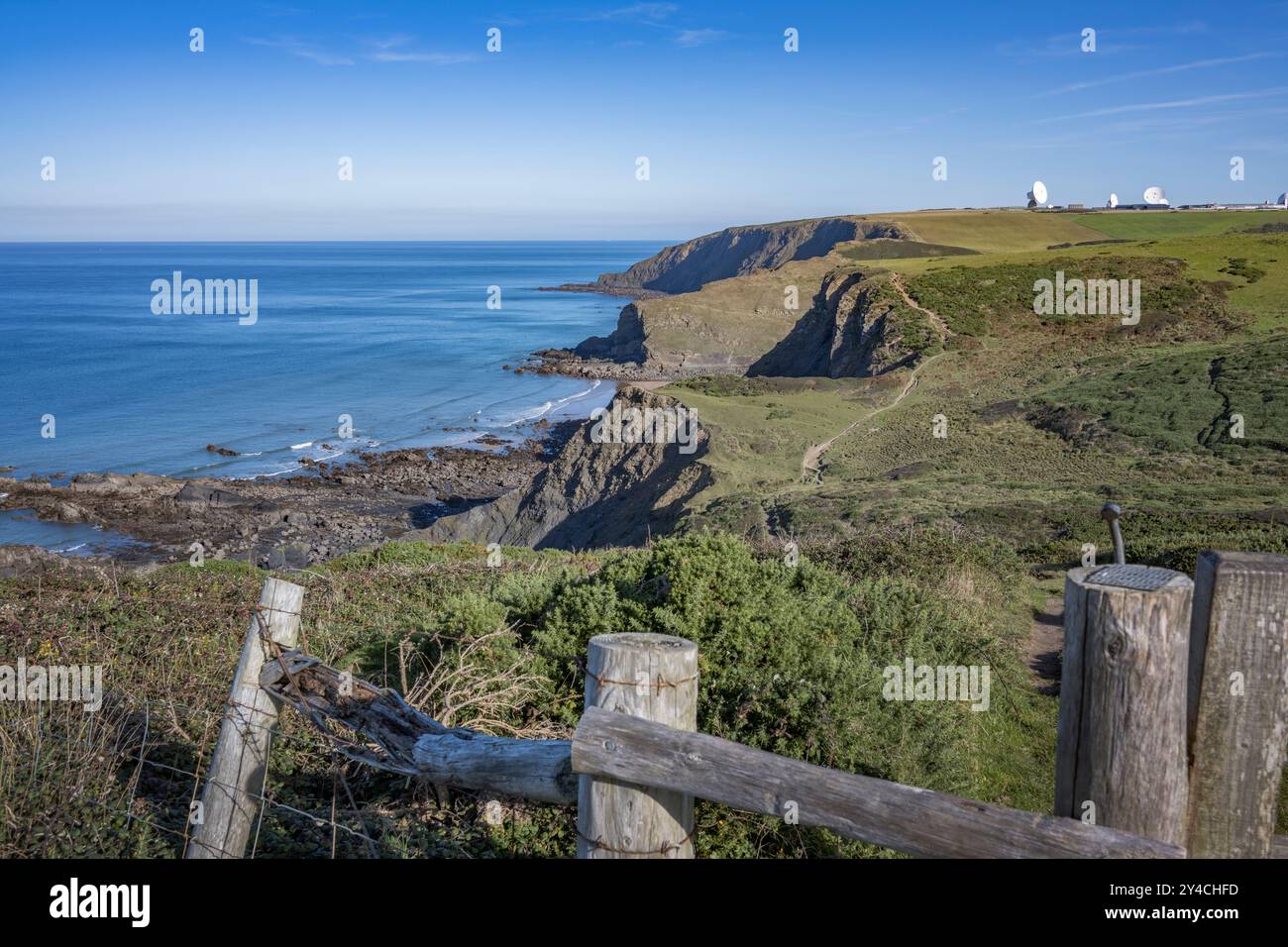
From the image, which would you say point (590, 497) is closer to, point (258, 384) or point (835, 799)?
point (835, 799)

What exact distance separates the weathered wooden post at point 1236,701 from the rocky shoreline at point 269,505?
26.3 meters

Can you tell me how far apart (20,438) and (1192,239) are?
67386 mm

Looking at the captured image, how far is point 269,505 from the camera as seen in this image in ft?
121

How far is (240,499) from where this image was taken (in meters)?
37.2

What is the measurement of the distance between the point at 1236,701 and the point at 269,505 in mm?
37990

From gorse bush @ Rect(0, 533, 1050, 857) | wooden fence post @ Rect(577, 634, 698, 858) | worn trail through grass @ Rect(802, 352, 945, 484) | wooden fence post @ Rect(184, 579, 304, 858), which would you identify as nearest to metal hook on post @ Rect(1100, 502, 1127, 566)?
wooden fence post @ Rect(577, 634, 698, 858)

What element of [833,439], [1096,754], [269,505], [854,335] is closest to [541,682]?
[1096,754]

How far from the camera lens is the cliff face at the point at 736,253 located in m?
124

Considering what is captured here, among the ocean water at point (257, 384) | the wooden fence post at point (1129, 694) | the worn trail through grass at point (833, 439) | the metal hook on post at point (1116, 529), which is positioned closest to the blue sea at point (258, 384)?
the ocean water at point (257, 384)

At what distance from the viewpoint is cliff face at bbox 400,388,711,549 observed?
32.5 metres

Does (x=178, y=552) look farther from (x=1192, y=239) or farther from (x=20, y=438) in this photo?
(x=1192, y=239)

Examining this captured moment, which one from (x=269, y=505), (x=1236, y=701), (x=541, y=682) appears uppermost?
(x=1236, y=701)

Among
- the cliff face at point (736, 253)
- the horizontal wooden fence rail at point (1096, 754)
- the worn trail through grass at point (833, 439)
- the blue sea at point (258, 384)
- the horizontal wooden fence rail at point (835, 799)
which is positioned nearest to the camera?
the horizontal wooden fence rail at point (835, 799)

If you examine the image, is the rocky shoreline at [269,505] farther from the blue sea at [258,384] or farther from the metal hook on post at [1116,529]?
the metal hook on post at [1116,529]
